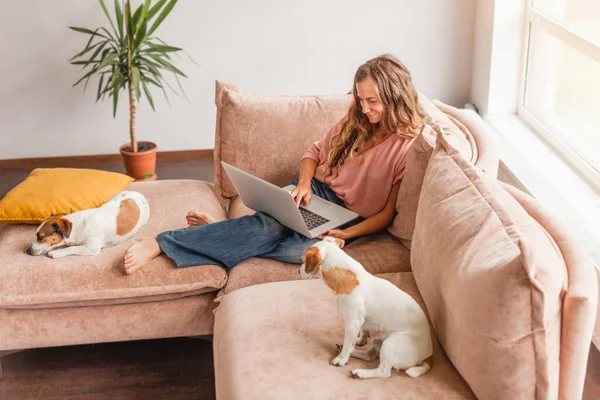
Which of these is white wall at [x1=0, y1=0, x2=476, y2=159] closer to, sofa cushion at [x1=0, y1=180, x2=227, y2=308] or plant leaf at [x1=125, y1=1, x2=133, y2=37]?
plant leaf at [x1=125, y1=1, x2=133, y2=37]

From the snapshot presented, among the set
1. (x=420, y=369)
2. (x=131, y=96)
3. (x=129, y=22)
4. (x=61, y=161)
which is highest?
(x=129, y=22)

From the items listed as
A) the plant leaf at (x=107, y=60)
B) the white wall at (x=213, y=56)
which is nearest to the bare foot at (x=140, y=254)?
the plant leaf at (x=107, y=60)

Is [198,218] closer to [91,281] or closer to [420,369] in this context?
[91,281]

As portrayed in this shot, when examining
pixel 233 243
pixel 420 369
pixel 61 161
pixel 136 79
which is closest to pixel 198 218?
pixel 233 243

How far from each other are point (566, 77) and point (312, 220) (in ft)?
4.88

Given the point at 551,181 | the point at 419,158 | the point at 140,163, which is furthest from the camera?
the point at 140,163

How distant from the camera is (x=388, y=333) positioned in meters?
2.01

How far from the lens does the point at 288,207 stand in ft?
8.35

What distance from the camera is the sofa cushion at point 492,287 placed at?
168cm

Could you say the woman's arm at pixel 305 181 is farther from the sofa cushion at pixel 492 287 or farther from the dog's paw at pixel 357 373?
the dog's paw at pixel 357 373

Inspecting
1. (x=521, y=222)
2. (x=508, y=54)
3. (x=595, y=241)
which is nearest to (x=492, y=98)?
(x=508, y=54)

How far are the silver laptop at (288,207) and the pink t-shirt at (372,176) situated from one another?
54mm

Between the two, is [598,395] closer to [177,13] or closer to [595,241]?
[595,241]

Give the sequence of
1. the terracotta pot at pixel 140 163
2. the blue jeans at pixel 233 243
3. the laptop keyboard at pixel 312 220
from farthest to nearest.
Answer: the terracotta pot at pixel 140 163 → the laptop keyboard at pixel 312 220 → the blue jeans at pixel 233 243
